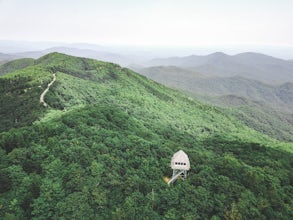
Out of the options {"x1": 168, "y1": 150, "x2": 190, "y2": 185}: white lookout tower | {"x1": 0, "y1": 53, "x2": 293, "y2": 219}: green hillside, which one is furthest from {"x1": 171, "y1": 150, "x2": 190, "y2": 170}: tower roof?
{"x1": 0, "y1": 53, "x2": 293, "y2": 219}: green hillside

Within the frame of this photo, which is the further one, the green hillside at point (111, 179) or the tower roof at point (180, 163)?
the tower roof at point (180, 163)

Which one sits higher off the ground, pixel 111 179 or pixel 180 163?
pixel 111 179

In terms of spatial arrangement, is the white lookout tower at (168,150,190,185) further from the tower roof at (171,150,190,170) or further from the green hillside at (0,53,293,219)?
the green hillside at (0,53,293,219)

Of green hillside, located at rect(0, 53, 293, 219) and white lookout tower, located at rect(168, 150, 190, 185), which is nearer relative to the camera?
green hillside, located at rect(0, 53, 293, 219)

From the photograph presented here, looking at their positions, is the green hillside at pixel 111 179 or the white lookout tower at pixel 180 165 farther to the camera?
the white lookout tower at pixel 180 165

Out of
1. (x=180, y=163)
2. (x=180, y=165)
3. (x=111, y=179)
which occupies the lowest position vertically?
(x=180, y=165)

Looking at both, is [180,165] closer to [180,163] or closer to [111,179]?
[180,163]

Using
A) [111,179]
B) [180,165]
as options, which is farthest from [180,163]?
[111,179]

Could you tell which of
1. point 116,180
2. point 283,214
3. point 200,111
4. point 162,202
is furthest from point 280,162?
point 200,111

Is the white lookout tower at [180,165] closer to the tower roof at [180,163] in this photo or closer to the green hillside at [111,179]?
the tower roof at [180,163]

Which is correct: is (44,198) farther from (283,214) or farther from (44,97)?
(44,97)

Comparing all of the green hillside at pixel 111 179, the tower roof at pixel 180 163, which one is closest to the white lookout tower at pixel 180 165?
the tower roof at pixel 180 163
